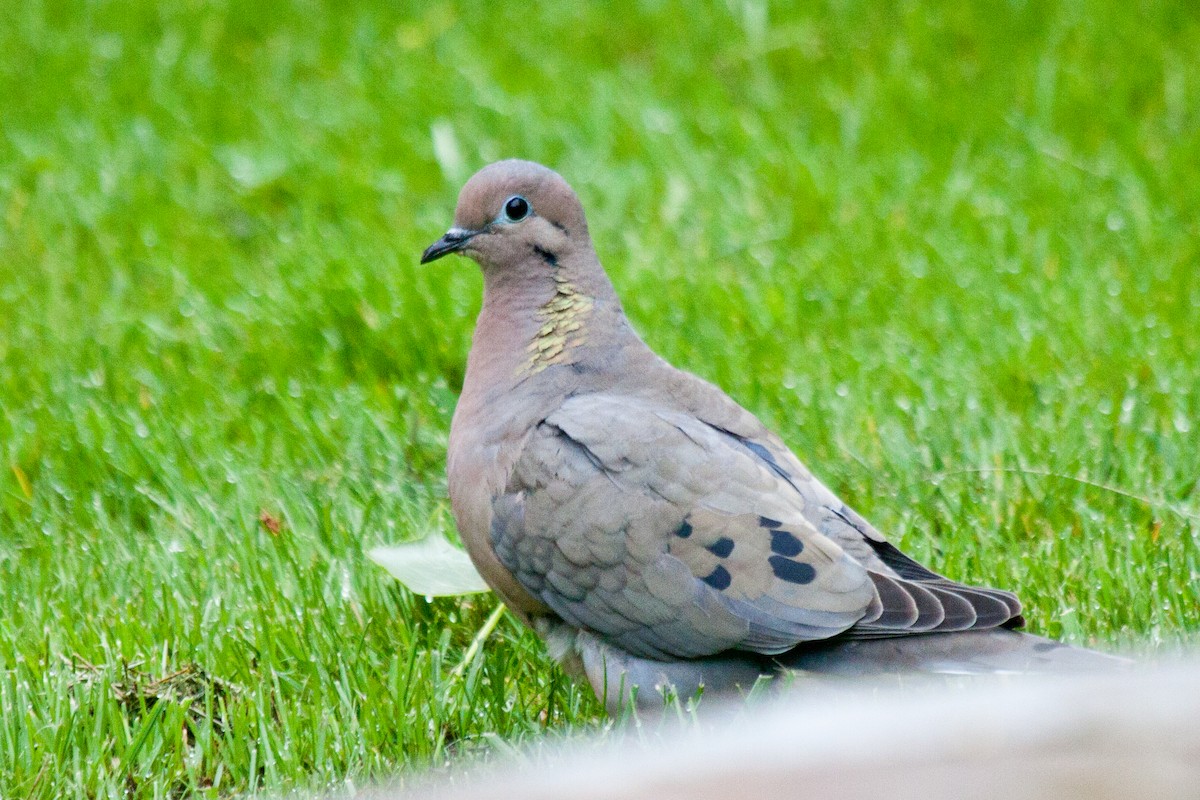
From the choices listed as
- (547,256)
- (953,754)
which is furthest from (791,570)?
(953,754)

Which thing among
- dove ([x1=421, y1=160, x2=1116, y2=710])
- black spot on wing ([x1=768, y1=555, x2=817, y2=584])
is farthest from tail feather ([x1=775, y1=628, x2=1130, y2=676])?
black spot on wing ([x1=768, y1=555, x2=817, y2=584])

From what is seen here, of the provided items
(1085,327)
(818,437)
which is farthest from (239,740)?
(1085,327)

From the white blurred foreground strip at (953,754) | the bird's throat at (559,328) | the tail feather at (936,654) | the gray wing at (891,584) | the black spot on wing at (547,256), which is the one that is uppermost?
the black spot on wing at (547,256)

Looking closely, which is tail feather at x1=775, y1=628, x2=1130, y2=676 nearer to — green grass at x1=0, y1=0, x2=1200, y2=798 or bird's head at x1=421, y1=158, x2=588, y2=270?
green grass at x1=0, y1=0, x2=1200, y2=798

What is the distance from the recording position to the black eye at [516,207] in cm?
342

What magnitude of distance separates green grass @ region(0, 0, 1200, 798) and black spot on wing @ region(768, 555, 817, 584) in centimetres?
52

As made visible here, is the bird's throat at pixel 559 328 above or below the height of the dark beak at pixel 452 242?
below

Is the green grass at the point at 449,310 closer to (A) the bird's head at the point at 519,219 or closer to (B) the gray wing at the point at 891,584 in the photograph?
(B) the gray wing at the point at 891,584

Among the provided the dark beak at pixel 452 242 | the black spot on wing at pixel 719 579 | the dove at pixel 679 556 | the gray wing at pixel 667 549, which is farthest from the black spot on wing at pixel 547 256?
the black spot on wing at pixel 719 579

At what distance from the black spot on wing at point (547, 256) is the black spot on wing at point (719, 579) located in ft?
2.89

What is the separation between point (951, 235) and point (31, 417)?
3.04 meters

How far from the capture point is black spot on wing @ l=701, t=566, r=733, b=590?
289cm

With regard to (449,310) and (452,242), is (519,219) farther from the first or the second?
(449,310)

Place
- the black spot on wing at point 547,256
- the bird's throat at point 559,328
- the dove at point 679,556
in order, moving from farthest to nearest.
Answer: the black spot on wing at point 547,256
the bird's throat at point 559,328
the dove at point 679,556
